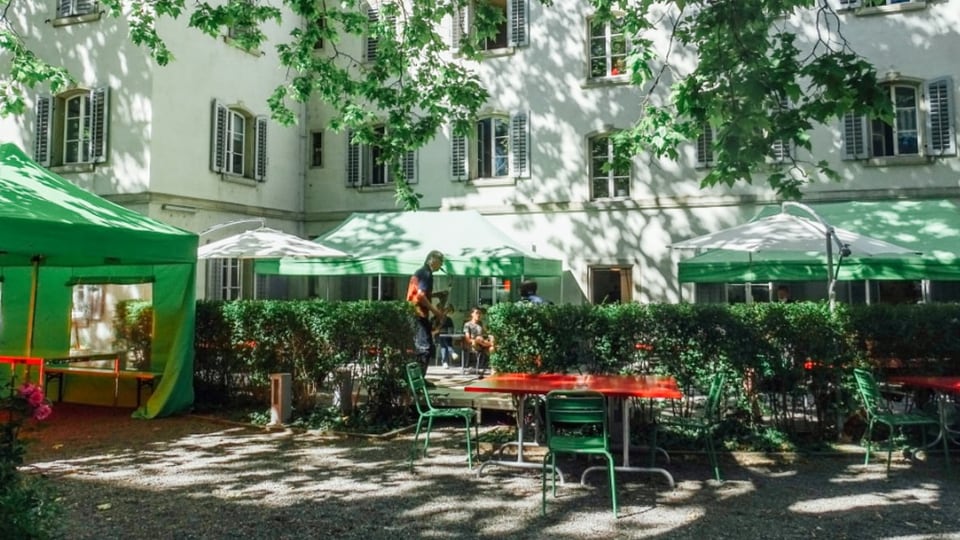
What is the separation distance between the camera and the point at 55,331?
36.2 feet

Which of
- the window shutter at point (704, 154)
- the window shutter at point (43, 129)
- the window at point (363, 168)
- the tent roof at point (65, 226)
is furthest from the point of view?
the window at point (363, 168)

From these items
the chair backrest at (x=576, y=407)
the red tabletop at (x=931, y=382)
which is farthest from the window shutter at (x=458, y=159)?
the chair backrest at (x=576, y=407)

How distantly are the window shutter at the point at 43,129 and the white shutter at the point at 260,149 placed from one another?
14.5 ft

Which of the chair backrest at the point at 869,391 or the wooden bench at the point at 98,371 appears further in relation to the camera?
the wooden bench at the point at 98,371

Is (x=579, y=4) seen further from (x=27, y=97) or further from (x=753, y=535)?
(x=753, y=535)

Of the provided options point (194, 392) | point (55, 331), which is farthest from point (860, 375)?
point (55, 331)

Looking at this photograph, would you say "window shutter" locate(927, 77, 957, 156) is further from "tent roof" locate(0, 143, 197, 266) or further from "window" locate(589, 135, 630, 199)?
"tent roof" locate(0, 143, 197, 266)

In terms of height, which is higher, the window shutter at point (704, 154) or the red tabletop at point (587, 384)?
the window shutter at point (704, 154)

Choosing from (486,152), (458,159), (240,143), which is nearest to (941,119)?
(486,152)

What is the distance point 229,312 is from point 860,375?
785 cm

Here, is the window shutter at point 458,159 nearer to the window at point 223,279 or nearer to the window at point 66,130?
the window at point 223,279

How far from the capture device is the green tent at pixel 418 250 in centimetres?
1337

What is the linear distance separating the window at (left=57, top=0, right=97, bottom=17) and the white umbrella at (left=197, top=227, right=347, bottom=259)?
7337 millimetres

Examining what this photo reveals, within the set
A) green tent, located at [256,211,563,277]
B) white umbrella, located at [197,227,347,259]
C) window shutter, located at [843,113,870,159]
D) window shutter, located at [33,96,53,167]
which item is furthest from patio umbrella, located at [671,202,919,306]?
window shutter, located at [33,96,53,167]
